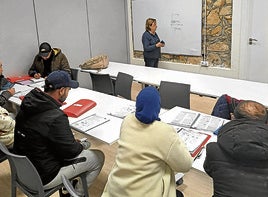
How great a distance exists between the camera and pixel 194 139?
2.16 metres

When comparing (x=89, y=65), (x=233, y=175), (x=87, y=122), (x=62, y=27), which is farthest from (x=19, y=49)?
(x=233, y=175)

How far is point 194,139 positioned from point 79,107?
4.27 ft

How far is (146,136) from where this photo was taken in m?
1.54

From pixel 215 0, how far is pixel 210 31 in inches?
21.4

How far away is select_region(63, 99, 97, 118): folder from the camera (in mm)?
2857

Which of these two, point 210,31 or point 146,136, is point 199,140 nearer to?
point 146,136

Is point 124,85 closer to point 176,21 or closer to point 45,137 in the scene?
point 45,137

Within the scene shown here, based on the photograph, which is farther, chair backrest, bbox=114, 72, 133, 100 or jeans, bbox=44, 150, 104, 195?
chair backrest, bbox=114, 72, 133, 100

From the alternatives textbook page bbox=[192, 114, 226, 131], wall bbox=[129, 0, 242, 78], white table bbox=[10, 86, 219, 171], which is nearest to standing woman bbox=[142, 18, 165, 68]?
wall bbox=[129, 0, 242, 78]

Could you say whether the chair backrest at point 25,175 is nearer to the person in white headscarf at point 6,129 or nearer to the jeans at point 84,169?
the jeans at point 84,169

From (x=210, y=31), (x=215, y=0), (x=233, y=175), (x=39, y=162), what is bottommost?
(x=39, y=162)

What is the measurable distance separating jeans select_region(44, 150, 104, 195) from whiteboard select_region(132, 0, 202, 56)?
3877mm

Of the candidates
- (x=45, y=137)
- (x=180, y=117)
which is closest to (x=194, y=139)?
(x=180, y=117)

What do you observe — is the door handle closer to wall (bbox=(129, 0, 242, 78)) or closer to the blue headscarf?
wall (bbox=(129, 0, 242, 78))
